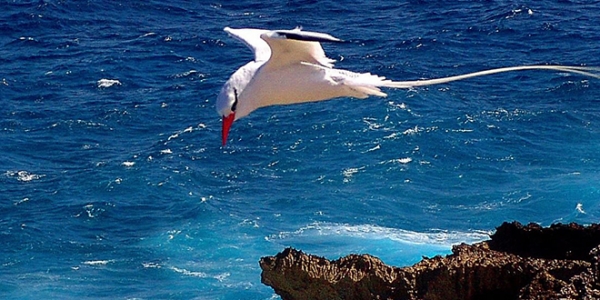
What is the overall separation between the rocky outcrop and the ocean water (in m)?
9.28

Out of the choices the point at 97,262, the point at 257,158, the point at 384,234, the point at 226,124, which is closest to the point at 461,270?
the point at 226,124

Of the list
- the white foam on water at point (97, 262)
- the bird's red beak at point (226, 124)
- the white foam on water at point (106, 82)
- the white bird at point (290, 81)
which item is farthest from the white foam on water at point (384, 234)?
the white foam on water at point (106, 82)

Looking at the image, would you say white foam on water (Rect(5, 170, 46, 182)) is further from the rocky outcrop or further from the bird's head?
the bird's head

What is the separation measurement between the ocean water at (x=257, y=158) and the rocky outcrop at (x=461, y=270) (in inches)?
365

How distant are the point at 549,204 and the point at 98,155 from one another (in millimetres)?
12700

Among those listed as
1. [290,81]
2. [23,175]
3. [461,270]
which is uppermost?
[23,175]

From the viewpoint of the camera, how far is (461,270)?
12164 millimetres

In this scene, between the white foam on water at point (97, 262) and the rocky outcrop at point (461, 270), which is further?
the white foam on water at point (97, 262)

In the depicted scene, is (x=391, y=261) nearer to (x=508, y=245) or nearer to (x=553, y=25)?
(x=508, y=245)

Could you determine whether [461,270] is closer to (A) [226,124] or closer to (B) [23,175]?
(A) [226,124]

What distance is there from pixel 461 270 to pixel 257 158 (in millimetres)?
18018

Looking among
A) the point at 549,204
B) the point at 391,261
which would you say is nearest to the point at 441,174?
the point at 549,204

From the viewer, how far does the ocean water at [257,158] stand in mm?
24781

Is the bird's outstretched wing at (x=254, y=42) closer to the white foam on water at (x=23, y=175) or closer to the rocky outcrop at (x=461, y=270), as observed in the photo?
the rocky outcrop at (x=461, y=270)
